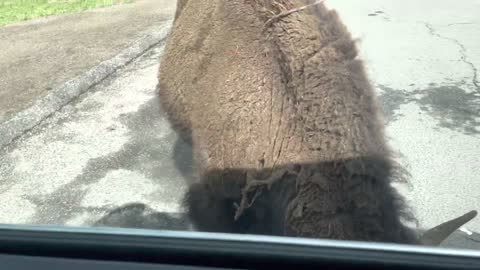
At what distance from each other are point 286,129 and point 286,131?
0.01m

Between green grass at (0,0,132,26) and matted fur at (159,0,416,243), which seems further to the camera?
green grass at (0,0,132,26)

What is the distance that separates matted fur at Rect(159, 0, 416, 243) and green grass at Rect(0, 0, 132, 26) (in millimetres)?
7613

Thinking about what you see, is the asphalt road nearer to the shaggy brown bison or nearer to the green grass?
the shaggy brown bison

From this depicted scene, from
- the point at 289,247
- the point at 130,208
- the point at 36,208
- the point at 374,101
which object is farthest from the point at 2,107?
the point at 289,247

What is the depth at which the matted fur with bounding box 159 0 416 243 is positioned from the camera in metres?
2.51

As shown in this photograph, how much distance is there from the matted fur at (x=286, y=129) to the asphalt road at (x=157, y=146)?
4.03 feet

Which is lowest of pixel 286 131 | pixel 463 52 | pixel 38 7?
pixel 463 52

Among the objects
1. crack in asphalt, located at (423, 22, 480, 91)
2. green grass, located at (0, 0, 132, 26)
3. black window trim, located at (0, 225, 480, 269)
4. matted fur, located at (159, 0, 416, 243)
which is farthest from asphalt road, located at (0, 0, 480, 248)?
green grass, located at (0, 0, 132, 26)

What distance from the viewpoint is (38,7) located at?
1172cm

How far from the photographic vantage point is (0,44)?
927 cm

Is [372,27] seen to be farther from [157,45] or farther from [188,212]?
[188,212]

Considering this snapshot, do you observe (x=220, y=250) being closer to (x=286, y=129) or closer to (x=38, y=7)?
(x=286, y=129)

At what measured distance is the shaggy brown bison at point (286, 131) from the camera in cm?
251

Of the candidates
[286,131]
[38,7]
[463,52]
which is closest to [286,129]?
[286,131]
